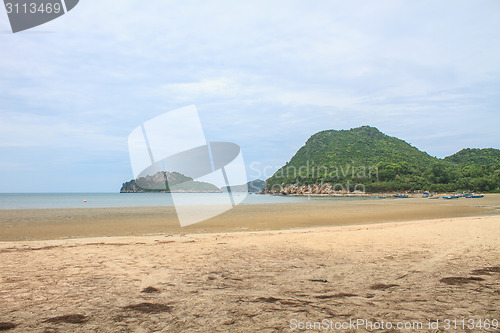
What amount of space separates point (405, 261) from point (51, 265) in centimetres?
743

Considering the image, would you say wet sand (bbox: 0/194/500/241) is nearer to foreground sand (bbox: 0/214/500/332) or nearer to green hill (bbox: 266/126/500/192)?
foreground sand (bbox: 0/214/500/332)

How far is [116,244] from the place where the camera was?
944 cm

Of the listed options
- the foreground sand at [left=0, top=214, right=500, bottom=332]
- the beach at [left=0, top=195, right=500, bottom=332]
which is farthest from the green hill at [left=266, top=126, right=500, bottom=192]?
the beach at [left=0, top=195, right=500, bottom=332]

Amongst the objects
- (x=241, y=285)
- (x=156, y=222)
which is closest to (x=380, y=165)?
(x=156, y=222)

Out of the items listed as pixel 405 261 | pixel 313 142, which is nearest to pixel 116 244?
pixel 405 261

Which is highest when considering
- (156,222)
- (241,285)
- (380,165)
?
(380,165)

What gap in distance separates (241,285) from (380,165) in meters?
105

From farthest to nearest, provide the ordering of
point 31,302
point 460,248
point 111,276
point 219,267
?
1. point 460,248
2. point 219,267
3. point 111,276
4. point 31,302

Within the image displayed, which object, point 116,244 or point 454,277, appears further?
point 116,244

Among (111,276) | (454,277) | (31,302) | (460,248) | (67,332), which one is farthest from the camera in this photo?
(460,248)

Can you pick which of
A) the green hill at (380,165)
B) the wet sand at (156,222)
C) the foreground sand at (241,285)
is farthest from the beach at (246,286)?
the green hill at (380,165)

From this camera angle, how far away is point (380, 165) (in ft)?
331

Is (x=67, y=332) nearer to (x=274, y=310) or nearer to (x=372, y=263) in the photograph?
(x=274, y=310)

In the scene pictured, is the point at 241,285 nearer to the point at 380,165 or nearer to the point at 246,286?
the point at 246,286
